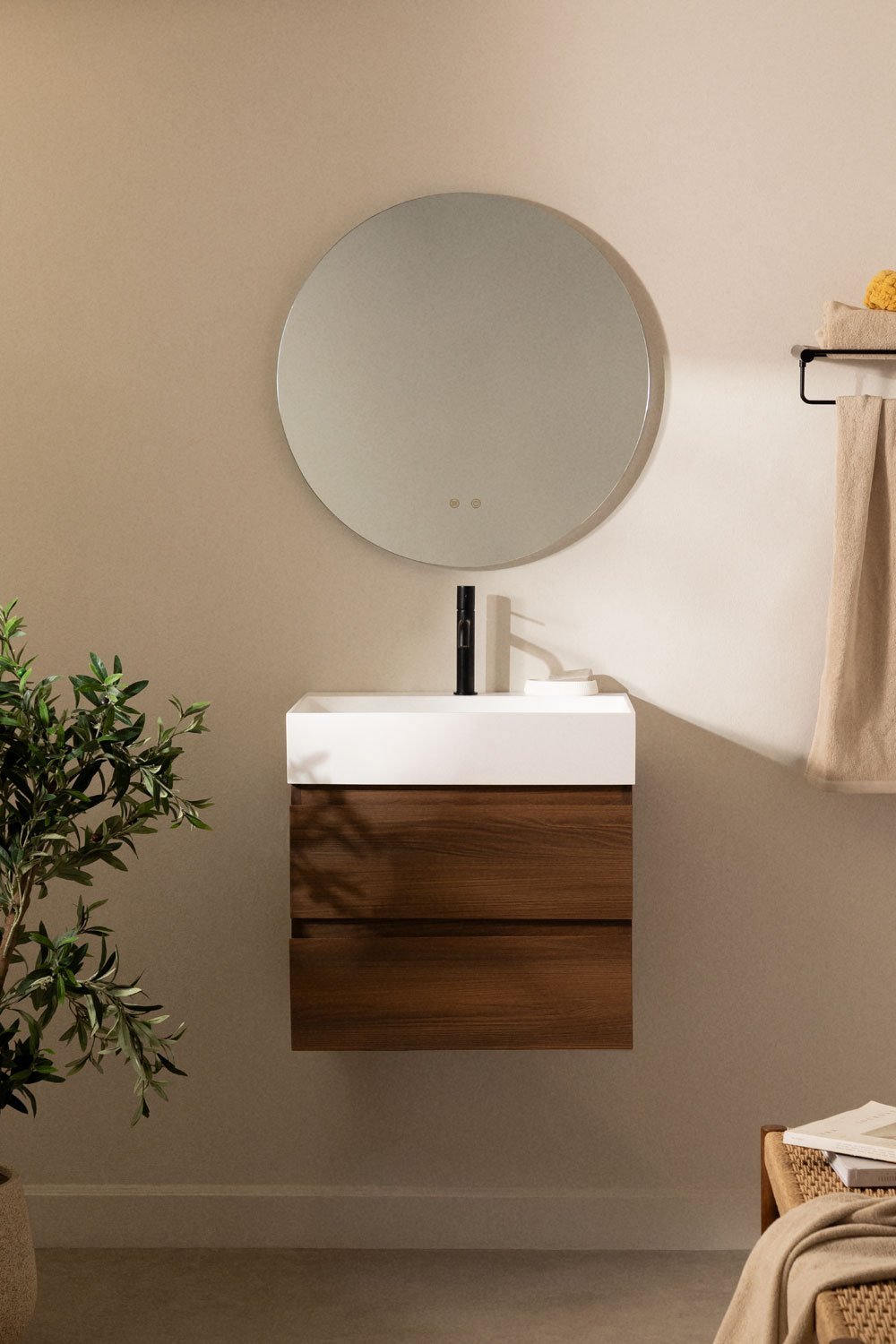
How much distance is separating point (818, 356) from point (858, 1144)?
1.46 m

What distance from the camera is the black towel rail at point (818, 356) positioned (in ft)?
7.84

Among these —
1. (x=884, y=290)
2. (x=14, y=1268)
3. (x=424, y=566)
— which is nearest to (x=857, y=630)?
(x=884, y=290)

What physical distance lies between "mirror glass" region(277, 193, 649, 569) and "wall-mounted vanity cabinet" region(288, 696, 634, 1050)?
0.52 meters

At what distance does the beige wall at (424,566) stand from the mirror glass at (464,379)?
0.06m

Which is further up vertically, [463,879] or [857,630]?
[857,630]

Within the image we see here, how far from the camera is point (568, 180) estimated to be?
8.16 feet

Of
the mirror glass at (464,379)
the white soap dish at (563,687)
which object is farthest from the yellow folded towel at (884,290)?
the white soap dish at (563,687)

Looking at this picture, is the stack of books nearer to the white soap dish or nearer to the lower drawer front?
the lower drawer front

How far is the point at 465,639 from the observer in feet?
8.13

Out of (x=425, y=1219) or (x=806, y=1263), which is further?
(x=425, y=1219)

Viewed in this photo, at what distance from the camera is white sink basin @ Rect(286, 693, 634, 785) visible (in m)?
2.16

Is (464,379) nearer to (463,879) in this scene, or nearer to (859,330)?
(859,330)

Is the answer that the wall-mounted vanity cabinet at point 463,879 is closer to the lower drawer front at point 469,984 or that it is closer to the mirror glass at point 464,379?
the lower drawer front at point 469,984

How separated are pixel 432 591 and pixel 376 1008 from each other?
0.84 meters
